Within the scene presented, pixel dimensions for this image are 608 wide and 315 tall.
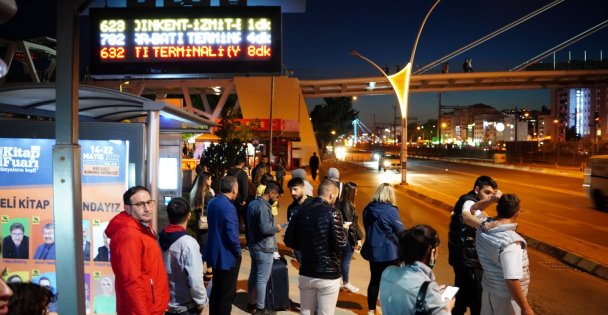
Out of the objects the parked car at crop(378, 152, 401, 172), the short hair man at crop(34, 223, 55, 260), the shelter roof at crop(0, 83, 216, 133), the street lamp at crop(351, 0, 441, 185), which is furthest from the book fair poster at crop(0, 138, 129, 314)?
the parked car at crop(378, 152, 401, 172)

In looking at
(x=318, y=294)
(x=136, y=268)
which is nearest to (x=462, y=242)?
(x=318, y=294)

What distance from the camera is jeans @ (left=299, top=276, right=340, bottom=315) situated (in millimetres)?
4824

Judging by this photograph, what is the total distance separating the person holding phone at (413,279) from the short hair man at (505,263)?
911mm

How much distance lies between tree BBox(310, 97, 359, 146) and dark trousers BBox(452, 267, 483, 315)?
89.0 meters

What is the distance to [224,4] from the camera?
8094mm

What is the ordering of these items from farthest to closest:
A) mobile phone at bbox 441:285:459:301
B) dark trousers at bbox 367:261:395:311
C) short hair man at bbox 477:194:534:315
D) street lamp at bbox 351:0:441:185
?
1. street lamp at bbox 351:0:441:185
2. dark trousers at bbox 367:261:395:311
3. short hair man at bbox 477:194:534:315
4. mobile phone at bbox 441:285:459:301

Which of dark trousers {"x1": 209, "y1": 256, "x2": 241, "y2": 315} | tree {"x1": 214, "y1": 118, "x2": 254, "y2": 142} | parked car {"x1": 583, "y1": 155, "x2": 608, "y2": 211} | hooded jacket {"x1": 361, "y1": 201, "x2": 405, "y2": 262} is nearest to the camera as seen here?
dark trousers {"x1": 209, "y1": 256, "x2": 241, "y2": 315}

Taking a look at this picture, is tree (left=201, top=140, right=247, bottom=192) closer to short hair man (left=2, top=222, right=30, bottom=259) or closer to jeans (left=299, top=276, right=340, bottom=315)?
short hair man (left=2, top=222, right=30, bottom=259)

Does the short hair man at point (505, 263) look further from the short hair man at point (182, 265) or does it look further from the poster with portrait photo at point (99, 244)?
the poster with portrait photo at point (99, 244)

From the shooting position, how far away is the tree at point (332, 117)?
95750 mm

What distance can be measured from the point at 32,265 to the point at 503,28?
130 feet

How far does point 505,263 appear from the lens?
3.98 meters

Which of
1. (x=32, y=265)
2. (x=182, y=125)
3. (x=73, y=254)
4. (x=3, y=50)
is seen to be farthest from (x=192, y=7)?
(x=3, y=50)

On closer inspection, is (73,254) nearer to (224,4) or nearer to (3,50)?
(224,4)
